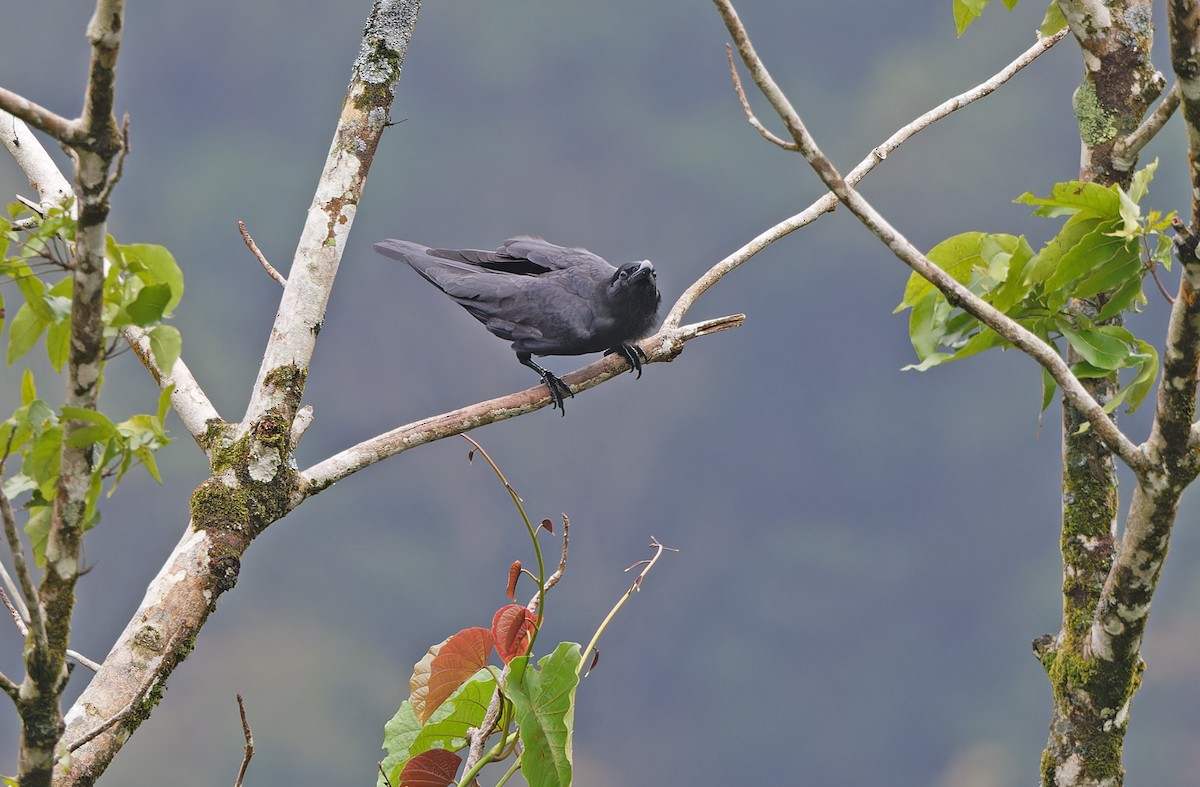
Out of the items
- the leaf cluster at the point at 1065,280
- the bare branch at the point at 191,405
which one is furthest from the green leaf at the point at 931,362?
the bare branch at the point at 191,405

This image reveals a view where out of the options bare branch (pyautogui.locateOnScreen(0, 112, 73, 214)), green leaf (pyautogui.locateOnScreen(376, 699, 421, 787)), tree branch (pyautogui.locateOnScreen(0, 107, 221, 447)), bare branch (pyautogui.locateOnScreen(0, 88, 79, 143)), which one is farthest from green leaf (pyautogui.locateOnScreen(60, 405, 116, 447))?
bare branch (pyautogui.locateOnScreen(0, 112, 73, 214))

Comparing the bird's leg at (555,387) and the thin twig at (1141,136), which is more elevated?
the thin twig at (1141,136)

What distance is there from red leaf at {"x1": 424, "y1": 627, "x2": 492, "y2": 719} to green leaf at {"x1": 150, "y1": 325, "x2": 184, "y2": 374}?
2.91ft

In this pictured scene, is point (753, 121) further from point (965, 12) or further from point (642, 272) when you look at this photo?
point (642, 272)

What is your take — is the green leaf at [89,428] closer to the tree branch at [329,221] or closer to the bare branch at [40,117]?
the bare branch at [40,117]

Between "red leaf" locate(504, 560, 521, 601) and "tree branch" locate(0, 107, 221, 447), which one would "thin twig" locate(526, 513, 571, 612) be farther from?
"tree branch" locate(0, 107, 221, 447)

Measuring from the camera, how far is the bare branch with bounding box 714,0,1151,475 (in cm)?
202

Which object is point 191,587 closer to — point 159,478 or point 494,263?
point 159,478

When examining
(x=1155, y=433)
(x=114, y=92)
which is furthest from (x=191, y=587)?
(x=1155, y=433)

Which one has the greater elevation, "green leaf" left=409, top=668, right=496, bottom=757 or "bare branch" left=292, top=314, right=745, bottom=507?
"bare branch" left=292, top=314, right=745, bottom=507

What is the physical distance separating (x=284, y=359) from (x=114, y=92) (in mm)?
1247

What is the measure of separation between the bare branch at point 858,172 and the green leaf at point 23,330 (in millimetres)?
2132

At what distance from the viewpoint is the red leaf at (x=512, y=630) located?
2.17m

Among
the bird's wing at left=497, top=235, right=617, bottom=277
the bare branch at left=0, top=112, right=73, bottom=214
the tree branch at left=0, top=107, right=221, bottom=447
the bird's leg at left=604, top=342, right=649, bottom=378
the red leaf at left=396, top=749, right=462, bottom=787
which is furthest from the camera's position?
the bird's wing at left=497, top=235, right=617, bottom=277
